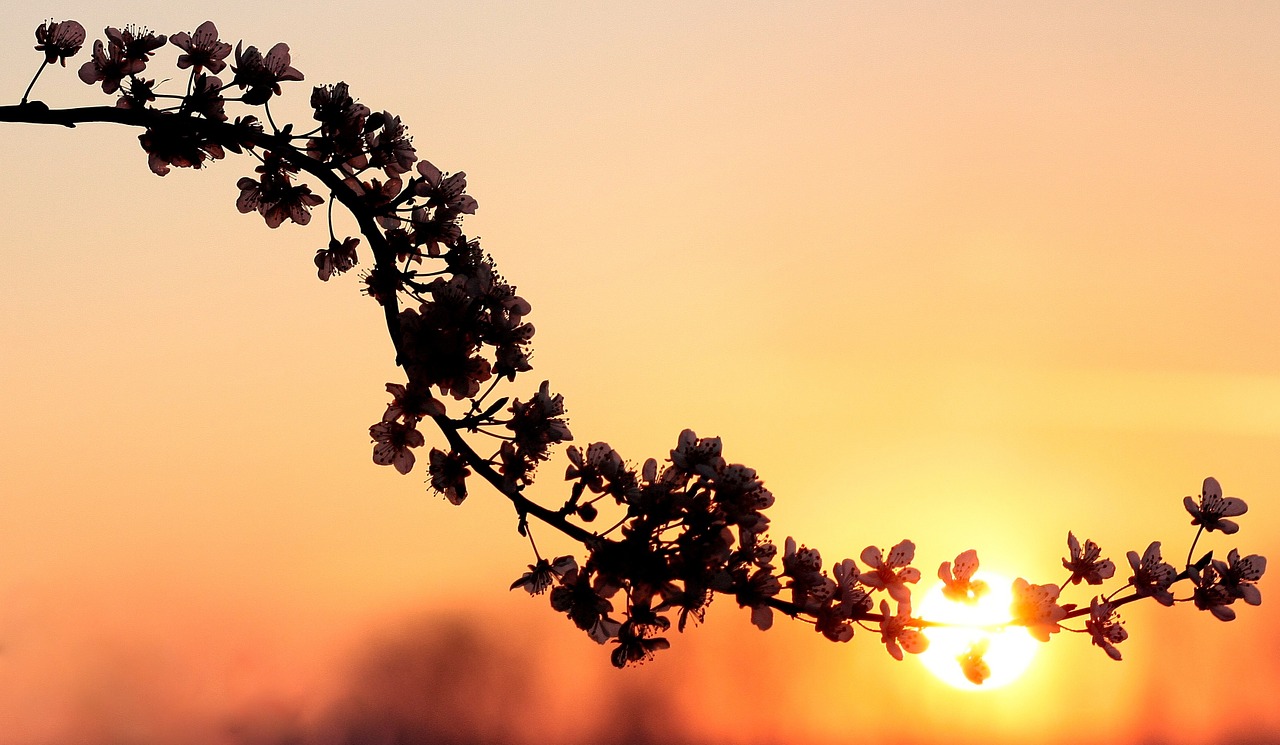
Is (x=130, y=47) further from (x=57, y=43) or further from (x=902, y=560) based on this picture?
(x=902, y=560)

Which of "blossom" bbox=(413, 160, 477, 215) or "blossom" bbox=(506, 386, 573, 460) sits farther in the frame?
"blossom" bbox=(413, 160, 477, 215)

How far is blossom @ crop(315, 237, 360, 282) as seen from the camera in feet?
38.7

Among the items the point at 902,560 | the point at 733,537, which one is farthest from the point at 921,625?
the point at 733,537

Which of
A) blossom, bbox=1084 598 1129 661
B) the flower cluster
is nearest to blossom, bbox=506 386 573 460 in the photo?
the flower cluster

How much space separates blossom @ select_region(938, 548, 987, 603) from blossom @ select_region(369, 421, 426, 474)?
4.19 metres

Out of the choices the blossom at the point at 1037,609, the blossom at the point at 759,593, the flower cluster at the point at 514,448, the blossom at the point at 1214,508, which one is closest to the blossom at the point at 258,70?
the flower cluster at the point at 514,448

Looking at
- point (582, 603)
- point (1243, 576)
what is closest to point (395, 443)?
point (582, 603)

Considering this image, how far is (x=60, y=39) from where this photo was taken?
37.6 ft

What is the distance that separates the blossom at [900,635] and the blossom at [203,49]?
6.83m

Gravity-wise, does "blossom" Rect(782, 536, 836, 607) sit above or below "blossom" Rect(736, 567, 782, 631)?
above

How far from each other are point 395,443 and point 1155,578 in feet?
19.6

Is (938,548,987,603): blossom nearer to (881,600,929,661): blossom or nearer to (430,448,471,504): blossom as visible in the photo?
(881,600,929,661): blossom

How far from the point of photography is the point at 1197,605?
1102 cm

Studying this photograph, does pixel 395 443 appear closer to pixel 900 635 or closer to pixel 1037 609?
pixel 900 635
